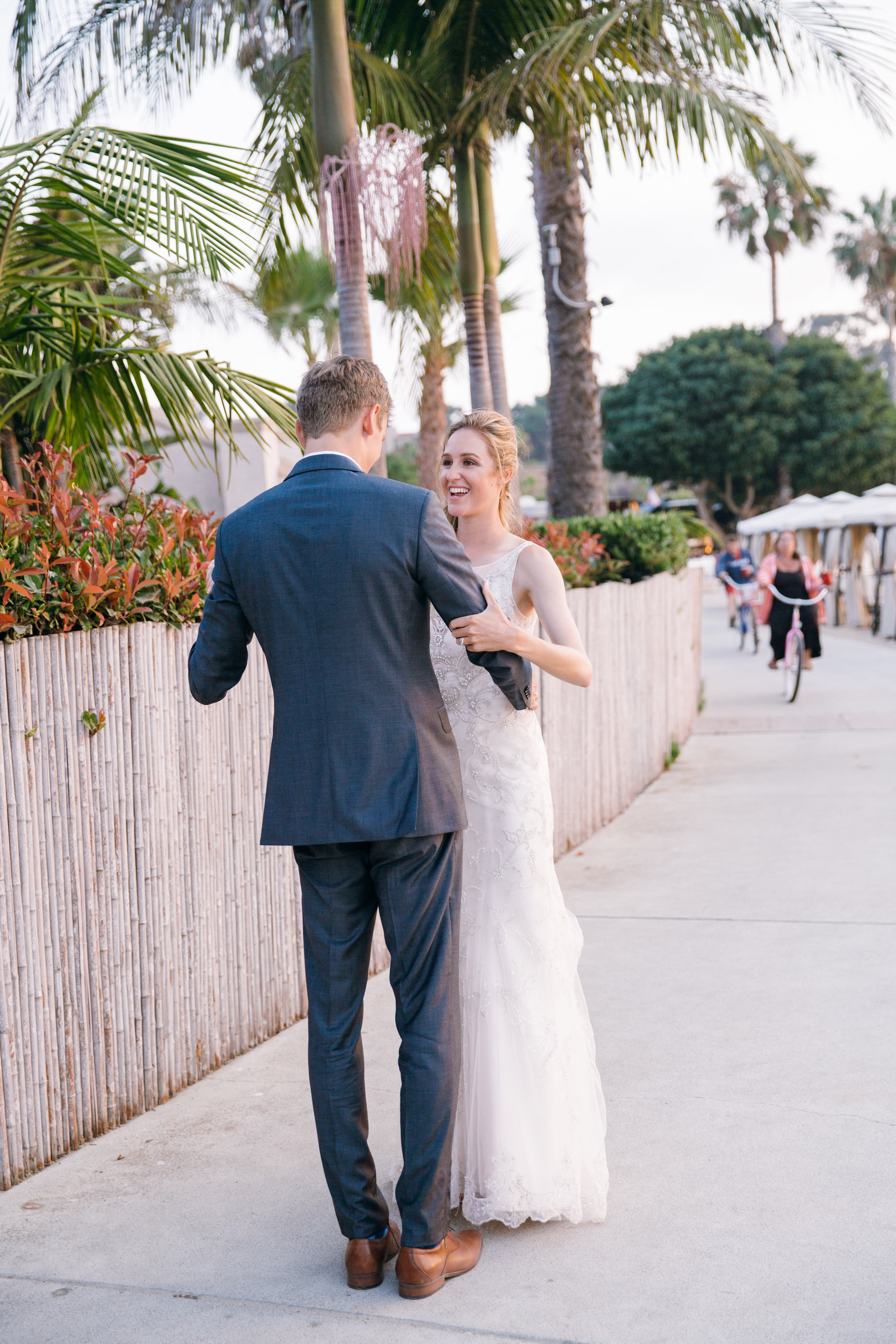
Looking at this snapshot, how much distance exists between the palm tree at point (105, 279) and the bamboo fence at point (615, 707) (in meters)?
2.57

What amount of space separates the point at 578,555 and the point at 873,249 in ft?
168

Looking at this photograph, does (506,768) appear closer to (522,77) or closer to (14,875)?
(14,875)

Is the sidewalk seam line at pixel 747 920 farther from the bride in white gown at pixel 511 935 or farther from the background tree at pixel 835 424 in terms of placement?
the background tree at pixel 835 424

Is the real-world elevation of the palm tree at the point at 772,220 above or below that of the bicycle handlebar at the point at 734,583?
above

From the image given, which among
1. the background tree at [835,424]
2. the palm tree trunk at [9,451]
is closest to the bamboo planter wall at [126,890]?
the palm tree trunk at [9,451]

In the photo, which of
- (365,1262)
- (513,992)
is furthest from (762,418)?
(365,1262)

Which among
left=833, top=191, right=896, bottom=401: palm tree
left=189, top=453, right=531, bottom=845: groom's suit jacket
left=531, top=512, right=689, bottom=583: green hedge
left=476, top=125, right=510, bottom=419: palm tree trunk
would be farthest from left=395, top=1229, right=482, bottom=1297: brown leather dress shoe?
left=833, top=191, right=896, bottom=401: palm tree

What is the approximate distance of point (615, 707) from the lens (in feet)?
26.5

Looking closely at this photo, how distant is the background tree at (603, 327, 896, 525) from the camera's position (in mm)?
44875

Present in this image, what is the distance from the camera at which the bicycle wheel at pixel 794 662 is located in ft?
42.2

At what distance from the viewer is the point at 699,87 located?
7902mm

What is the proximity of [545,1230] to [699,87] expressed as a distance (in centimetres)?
726

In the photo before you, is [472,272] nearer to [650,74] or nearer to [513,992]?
[650,74]

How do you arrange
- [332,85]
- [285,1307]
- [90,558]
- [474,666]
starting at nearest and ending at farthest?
[285,1307] < [474,666] < [90,558] < [332,85]
